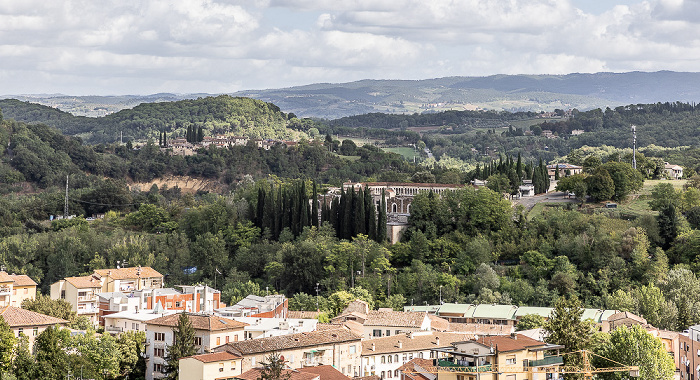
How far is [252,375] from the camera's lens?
139ft

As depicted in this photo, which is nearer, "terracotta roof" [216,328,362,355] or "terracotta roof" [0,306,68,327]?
"terracotta roof" [216,328,362,355]

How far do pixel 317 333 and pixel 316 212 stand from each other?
28.2 metres

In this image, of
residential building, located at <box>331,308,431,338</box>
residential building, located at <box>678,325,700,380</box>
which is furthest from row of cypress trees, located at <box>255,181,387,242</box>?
residential building, located at <box>678,325,700,380</box>

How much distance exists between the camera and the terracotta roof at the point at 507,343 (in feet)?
129

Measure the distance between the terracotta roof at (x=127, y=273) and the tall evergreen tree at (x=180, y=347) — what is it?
21.4 meters

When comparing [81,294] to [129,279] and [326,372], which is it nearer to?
[129,279]

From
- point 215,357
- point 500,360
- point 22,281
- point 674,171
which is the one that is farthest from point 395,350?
point 674,171

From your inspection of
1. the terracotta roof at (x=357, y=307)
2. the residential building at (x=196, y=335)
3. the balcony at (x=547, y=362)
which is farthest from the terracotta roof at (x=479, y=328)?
the balcony at (x=547, y=362)

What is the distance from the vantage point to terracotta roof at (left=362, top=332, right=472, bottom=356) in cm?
5003

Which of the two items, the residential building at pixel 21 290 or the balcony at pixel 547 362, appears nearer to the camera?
the balcony at pixel 547 362

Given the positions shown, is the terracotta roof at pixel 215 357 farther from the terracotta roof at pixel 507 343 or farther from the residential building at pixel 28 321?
the residential building at pixel 28 321

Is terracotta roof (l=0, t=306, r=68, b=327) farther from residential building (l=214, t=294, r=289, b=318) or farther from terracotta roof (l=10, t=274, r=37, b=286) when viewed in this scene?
terracotta roof (l=10, t=274, r=37, b=286)

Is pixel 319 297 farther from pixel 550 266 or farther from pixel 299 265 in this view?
pixel 550 266

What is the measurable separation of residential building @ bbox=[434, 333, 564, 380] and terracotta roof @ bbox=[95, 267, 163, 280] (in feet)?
106
